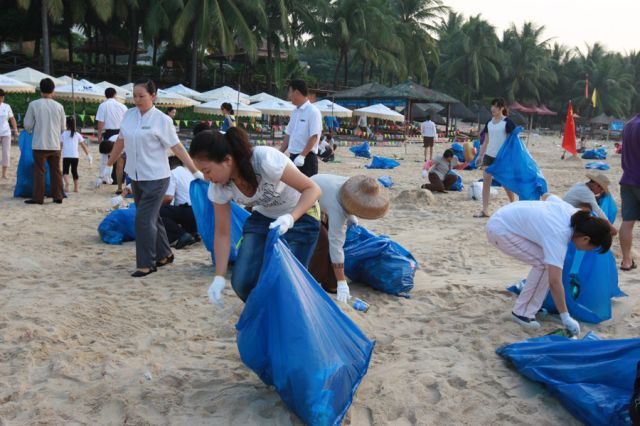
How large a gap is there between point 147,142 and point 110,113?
412 cm

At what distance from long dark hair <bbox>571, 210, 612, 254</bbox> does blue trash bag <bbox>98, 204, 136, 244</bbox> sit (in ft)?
13.3

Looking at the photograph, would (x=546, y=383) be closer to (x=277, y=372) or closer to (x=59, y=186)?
(x=277, y=372)

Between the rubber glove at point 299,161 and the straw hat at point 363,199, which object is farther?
the rubber glove at point 299,161

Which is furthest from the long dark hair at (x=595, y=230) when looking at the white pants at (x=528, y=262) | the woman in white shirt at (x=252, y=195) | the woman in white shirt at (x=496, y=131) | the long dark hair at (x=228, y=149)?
the woman in white shirt at (x=496, y=131)

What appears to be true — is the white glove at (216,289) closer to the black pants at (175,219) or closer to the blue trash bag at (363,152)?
the black pants at (175,219)

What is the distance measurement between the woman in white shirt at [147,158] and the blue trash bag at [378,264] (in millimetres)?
1309

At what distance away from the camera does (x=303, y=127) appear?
5426 millimetres

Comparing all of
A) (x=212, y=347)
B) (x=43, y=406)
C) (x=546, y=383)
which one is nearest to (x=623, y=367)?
(x=546, y=383)

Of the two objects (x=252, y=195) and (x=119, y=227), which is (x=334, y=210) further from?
(x=119, y=227)

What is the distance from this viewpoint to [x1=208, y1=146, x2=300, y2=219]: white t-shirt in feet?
8.13

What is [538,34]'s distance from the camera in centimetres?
5144

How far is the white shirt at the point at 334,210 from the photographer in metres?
3.67

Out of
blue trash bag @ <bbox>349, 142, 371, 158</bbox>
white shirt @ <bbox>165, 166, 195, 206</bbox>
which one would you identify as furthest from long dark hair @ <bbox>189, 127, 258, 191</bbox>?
blue trash bag @ <bbox>349, 142, 371, 158</bbox>

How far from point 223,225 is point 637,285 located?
3485 millimetres
